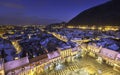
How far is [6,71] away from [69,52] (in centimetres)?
2301

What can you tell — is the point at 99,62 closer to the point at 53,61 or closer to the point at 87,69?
the point at 87,69

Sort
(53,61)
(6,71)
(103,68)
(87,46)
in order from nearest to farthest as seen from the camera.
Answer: (6,71)
(103,68)
(53,61)
(87,46)

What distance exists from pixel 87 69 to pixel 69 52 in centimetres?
1057

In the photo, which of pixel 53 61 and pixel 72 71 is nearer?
pixel 72 71

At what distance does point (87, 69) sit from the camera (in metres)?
34.1

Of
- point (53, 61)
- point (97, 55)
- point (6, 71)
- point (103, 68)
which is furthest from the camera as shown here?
point (97, 55)

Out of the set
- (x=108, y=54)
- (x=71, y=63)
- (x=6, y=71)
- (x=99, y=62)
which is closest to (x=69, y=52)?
(x=71, y=63)

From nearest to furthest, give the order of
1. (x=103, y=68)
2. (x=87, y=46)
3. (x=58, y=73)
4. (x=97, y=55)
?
(x=58, y=73) < (x=103, y=68) < (x=97, y=55) < (x=87, y=46)

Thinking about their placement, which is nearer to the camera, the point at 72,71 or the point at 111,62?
the point at 72,71

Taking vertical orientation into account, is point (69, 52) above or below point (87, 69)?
above

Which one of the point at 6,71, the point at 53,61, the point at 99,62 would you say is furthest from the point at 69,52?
the point at 6,71

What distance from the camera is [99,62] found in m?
38.7

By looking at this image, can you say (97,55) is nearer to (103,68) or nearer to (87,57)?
(87,57)

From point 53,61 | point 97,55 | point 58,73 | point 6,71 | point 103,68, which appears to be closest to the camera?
point 6,71
